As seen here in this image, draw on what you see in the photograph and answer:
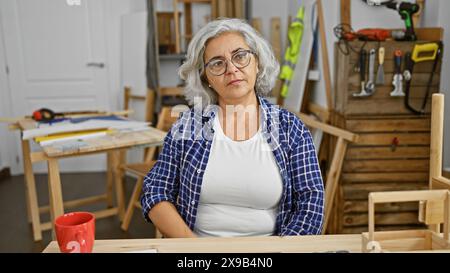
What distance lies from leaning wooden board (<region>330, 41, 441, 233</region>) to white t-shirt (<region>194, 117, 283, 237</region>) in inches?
31.1

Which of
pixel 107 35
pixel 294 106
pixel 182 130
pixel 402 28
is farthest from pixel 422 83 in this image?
pixel 107 35

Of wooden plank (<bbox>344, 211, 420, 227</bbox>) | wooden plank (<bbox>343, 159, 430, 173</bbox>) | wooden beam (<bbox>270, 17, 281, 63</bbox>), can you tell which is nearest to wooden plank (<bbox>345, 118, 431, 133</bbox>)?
wooden plank (<bbox>343, 159, 430, 173</bbox>)

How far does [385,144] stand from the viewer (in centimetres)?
156

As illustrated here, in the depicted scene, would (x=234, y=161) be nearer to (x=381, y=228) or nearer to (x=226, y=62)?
(x=226, y=62)

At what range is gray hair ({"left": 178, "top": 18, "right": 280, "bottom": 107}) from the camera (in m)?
0.89

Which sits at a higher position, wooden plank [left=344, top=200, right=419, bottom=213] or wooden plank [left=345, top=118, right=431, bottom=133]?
wooden plank [left=345, top=118, right=431, bottom=133]

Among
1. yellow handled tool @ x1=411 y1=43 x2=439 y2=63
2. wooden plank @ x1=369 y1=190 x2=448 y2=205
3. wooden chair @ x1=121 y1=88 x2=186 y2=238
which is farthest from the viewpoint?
wooden chair @ x1=121 y1=88 x2=186 y2=238

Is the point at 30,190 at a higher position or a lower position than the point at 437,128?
lower

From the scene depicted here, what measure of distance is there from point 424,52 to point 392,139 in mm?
337

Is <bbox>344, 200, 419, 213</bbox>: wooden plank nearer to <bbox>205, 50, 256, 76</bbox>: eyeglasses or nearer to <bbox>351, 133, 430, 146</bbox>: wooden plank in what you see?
<bbox>351, 133, 430, 146</bbox>: wooden plank

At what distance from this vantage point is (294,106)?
7.57ft

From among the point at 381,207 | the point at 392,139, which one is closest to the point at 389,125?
the point at 392,139

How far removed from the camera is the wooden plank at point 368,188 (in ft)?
5.14

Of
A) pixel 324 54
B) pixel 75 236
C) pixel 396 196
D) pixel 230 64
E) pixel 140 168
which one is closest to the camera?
pixel 396 196
